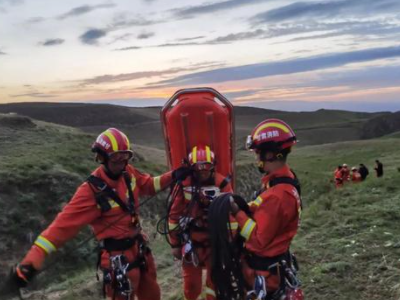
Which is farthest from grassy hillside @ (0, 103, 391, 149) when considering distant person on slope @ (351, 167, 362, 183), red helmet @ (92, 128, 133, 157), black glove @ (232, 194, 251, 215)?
black glove @ (232, 194, 251, 215)

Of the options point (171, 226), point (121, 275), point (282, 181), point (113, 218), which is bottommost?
point (121, 275)

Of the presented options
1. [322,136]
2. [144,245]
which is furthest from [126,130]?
[144,245]

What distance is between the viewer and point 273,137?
15.9 ft

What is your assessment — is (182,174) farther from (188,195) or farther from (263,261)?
(263,261)

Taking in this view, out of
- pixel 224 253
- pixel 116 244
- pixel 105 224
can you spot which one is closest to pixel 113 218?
pixel 105 224

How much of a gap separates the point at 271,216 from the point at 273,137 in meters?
0.85

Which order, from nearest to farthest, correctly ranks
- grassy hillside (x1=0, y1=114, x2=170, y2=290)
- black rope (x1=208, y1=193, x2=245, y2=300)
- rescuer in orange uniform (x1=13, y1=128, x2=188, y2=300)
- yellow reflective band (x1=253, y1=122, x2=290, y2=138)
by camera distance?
black rope (x1=208, y1=193, x2=245, y2=300)
yellow reflective band (x1=253, y1=122, x2=290, y2=138)
rescuer in orange uniform (x1=13, y1=128, x2=188, y2=300)
grassy hillside (x1=0, y1=114, x2=170, y2=290)

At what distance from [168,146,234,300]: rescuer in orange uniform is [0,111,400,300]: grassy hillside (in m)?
1.72

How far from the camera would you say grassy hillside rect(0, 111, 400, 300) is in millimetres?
7562

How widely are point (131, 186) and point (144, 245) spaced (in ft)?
2.81

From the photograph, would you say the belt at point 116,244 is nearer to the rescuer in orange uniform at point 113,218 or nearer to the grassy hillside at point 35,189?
the rescuer in orange uniform at point 113,218

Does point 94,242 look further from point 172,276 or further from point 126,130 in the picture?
A: point 126,130

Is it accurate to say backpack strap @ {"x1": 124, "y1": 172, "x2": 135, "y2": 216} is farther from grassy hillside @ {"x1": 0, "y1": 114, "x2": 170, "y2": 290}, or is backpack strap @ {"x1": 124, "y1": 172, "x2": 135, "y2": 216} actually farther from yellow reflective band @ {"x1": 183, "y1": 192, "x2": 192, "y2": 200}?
grassy hillside @ {"x1": 0, "y1": 114, "x2": 170, "y2": 290}

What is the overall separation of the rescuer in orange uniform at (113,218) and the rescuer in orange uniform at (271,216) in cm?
181
